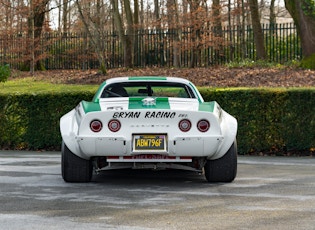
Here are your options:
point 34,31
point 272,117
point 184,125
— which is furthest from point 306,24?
point 184,125

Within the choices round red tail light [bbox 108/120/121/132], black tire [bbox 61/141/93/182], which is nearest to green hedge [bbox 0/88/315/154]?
black tire [bbox 61/141/93/182]

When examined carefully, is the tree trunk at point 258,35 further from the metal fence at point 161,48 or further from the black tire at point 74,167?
the black tire at point 74,167

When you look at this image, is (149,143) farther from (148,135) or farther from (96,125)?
(96,125)

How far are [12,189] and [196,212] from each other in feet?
8.85

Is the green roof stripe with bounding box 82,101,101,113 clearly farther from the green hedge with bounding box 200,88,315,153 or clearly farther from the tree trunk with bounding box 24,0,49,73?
the tree trunk with bounding box 24,0,49,73

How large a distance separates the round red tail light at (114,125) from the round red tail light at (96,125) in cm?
11

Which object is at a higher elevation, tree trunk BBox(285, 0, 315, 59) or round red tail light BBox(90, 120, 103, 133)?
tree trunk BBox(285, 0, 315, 59)

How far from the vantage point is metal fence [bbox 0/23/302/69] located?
30.2 meters

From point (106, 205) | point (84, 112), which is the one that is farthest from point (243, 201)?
point (84, 112)

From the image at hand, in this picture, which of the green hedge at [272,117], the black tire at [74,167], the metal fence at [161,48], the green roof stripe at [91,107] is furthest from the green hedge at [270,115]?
the metal fence at [161,48]

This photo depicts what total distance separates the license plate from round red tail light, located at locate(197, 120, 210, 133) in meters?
0.44

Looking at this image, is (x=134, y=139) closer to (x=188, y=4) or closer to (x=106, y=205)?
(x=106, y=205)

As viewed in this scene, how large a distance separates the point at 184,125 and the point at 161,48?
78.6ft

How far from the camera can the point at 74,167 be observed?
31.4ft
